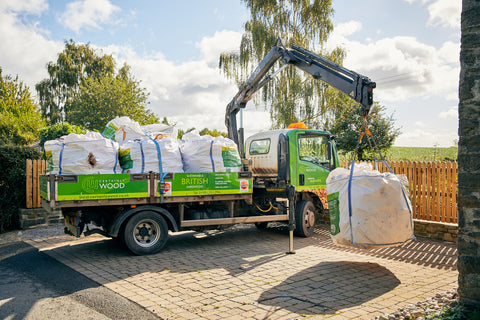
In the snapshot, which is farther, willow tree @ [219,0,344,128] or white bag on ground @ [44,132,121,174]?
willow tree @ [219,0,344,128]

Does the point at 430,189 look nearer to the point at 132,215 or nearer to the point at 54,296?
the point at 132,215

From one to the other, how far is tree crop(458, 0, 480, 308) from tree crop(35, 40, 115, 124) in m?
38.1

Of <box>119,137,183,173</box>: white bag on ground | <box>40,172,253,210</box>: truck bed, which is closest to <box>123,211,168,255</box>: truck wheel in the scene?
<box>40,172,253,210</box>: truck bed

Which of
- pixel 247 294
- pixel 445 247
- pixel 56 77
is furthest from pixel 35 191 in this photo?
pixel 56 77

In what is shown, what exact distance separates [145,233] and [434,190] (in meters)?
6.82

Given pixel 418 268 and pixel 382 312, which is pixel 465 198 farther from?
pixel 418 268

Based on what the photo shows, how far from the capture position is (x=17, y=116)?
22.4 metres

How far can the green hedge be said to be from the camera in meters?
9.92

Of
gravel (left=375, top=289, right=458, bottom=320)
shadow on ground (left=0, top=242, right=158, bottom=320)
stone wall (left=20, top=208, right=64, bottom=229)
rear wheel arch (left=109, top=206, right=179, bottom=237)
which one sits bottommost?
shadow on ground (left=0, top=242, right=158, bottom=320)

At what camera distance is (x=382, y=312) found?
14.8 feet

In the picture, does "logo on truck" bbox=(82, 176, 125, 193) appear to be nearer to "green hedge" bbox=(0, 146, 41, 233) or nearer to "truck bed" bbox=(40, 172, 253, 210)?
"truck bed" bbox=(40, 172, 253, 210)

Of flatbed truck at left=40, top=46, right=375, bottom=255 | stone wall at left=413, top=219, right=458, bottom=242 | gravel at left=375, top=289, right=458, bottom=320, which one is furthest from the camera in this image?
stone wall at left=413, top=219, right=458, bottom=242

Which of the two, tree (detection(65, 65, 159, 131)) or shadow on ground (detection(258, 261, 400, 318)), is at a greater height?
tree (detection(65, 65, 159, 131))

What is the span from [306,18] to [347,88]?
16.0 metres
